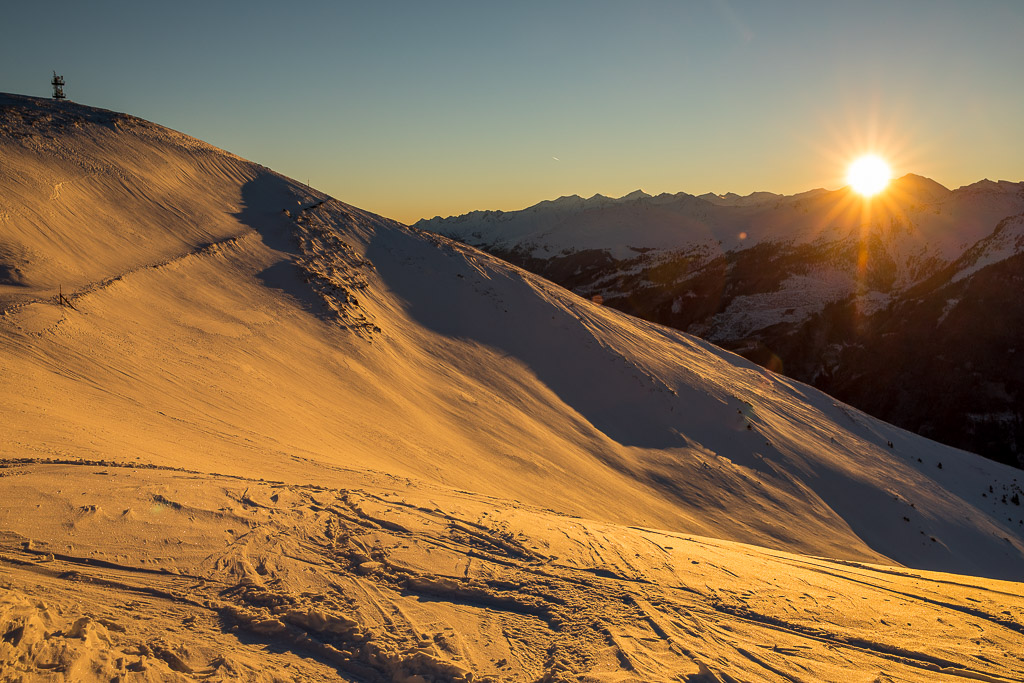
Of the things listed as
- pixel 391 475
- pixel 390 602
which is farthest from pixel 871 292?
pixel 390 602

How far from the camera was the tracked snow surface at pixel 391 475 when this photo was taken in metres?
4.80

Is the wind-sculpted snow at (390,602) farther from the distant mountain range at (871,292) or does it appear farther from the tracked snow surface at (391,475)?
the distant mountain range at (871,292)

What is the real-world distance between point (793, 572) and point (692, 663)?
14.2 feet

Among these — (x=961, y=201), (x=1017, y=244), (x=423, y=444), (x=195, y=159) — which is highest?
(x=961, y=201)

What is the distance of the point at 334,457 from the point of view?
34.4 feet

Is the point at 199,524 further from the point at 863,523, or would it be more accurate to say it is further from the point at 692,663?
the point at 863,523

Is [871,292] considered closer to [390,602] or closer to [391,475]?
[391,475]

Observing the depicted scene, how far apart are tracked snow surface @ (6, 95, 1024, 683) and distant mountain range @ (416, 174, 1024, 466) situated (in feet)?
77.8

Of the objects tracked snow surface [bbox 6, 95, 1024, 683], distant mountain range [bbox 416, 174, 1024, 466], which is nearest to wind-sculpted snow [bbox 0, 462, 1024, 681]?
tracked snow surface [bbox 6, 95, 1024, 683]

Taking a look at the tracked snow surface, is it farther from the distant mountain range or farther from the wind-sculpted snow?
the distant mountain range

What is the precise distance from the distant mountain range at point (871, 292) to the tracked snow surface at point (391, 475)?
77.8 ft

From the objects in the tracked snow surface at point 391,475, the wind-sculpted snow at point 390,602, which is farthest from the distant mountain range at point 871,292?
the wind-sculpted snow at point 390,602

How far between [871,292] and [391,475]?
62.9 meters

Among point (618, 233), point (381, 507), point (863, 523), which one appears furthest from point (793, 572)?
point (618, 233)
